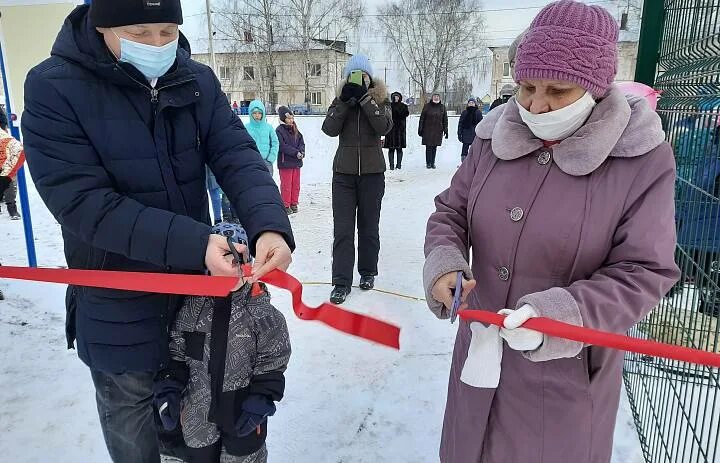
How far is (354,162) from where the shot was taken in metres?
4.50

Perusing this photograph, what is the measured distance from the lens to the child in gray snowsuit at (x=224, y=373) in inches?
69.3

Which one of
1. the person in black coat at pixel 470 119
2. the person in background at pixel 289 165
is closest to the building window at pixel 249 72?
the person in black coat at pixel 470 119

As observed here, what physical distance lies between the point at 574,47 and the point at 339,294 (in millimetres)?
3408

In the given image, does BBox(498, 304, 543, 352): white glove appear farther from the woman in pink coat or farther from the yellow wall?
the yellow wall

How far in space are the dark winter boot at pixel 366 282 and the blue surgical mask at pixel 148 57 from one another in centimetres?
335

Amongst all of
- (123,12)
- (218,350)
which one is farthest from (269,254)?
(123,12)

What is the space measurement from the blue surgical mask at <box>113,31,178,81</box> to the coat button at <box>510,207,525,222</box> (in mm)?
1146

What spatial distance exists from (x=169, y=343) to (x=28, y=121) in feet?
2.62

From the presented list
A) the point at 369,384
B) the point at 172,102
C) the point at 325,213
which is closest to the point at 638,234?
the point at 172,102

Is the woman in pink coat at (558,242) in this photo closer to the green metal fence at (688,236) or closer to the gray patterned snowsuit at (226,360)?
the gray patterned snowsuit at (226,360)

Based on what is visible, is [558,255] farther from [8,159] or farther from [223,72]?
[223,72]

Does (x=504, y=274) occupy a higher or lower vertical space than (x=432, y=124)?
higher

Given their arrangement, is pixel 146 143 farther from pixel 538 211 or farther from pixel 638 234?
pixel 638 234

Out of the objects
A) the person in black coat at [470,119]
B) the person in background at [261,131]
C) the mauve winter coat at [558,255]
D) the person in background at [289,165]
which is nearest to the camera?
the mauve winter coat at [558,255]
